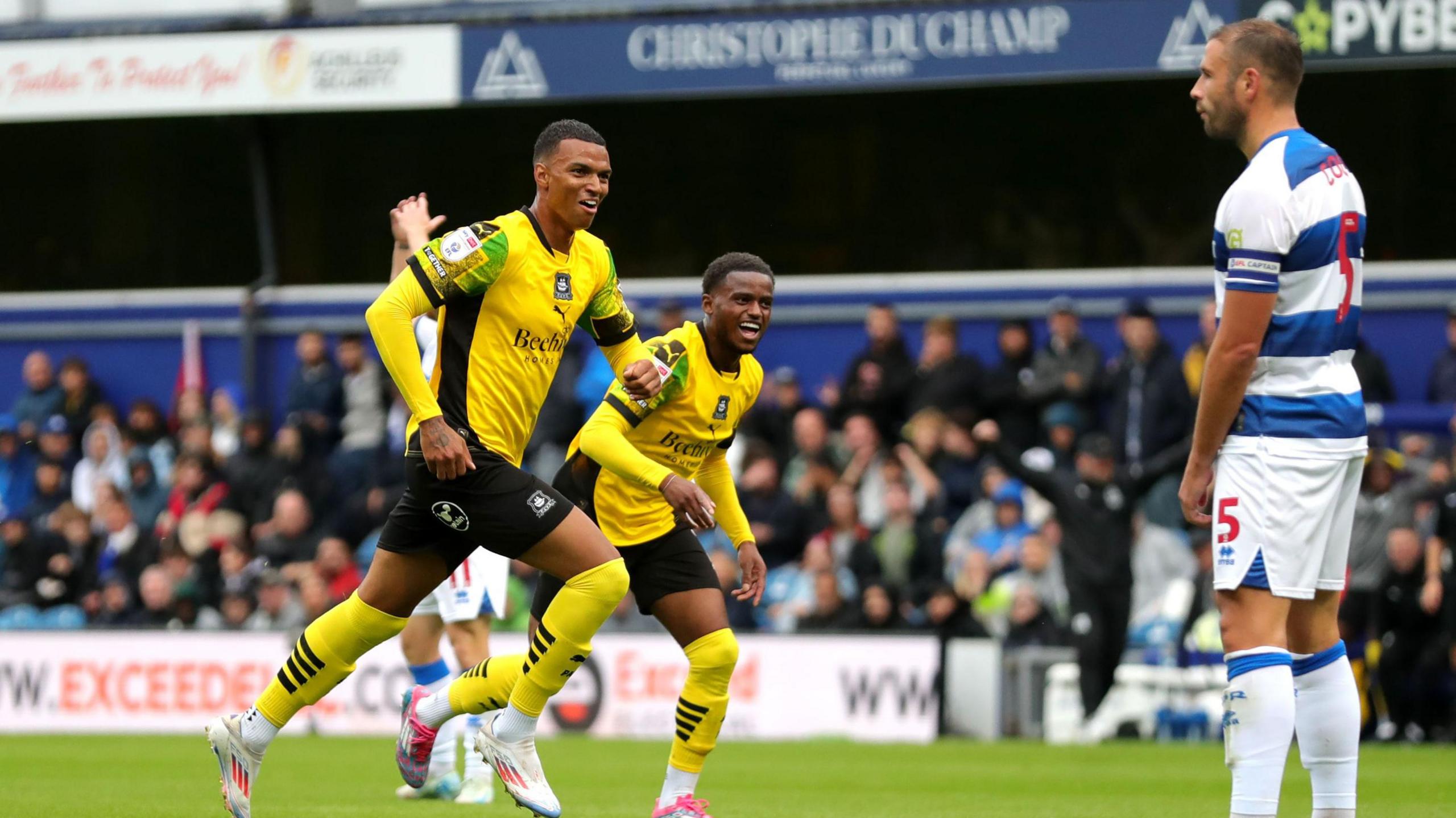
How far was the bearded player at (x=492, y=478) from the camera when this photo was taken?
741cm

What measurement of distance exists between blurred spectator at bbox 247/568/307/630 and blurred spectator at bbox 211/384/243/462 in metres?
2.89

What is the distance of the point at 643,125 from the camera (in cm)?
2136

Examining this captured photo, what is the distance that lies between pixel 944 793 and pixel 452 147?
12781 millimetres

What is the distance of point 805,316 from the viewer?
2062 cm

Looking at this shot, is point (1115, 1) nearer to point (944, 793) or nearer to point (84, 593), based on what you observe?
point (944, 793)

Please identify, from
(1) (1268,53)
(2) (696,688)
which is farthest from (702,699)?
(1) (1268,53)

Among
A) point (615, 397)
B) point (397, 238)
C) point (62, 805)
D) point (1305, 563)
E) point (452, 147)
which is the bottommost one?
point (62, 805)

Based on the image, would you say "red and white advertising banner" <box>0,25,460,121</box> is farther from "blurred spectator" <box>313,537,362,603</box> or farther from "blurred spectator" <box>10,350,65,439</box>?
"blurred spectator" <box>313,537,362,603</box>

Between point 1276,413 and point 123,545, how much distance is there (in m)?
15.0

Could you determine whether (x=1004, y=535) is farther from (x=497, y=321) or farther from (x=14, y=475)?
(x=14, y=475)

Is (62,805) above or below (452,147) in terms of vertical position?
below

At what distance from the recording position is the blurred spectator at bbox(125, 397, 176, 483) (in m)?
20.3

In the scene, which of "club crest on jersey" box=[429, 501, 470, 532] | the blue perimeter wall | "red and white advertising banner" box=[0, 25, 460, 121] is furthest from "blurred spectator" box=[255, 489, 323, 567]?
"club crest on jersey" box=[429, 501, 470, 532]

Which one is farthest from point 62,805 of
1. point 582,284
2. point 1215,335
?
point 1215,335
